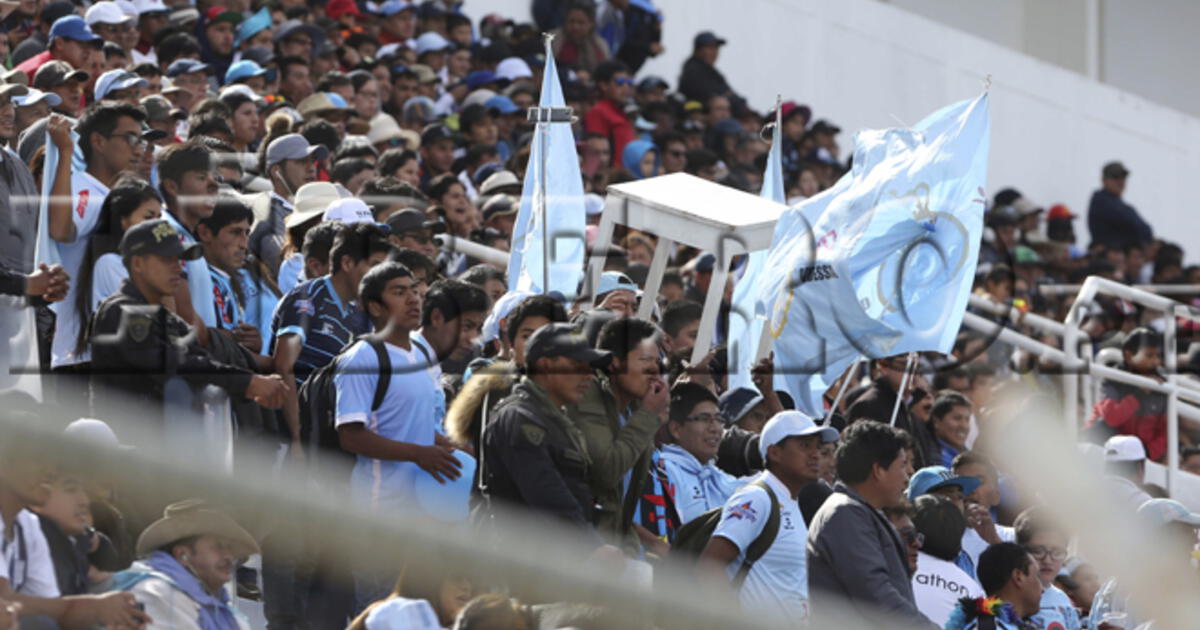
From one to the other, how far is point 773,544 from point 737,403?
62.4 inches

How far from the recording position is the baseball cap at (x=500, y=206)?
896 cm

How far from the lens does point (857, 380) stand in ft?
32.0

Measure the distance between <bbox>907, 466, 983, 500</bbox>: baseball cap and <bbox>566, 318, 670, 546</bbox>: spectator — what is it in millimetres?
1429

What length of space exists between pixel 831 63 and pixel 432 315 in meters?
11.7

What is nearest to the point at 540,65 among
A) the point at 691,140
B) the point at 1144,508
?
the point at 691,140

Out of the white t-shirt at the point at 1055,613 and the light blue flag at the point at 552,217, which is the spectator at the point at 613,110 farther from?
the white t-shirt at the point at 1055,613

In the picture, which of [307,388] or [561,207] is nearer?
[307,388]

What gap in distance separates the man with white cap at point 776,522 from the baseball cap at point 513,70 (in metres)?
7.11

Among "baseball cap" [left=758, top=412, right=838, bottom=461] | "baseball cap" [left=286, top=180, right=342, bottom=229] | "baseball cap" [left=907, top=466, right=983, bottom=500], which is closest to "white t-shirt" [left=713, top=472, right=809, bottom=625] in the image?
"baseball cap" [left=758, top=412, right=838, bottom=461]

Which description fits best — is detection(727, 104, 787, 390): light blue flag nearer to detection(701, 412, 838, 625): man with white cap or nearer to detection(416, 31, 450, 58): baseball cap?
detection(701, 412, 838, 625): man with white cap

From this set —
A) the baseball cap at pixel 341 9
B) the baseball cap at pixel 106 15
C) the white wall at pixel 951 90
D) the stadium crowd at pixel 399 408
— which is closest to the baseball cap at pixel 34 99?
the stadium crowd at pixel 399 408

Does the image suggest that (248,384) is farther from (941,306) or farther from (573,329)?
(941,306)

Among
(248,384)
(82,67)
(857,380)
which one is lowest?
(857,380)

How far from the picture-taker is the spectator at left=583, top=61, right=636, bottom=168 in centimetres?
1288
